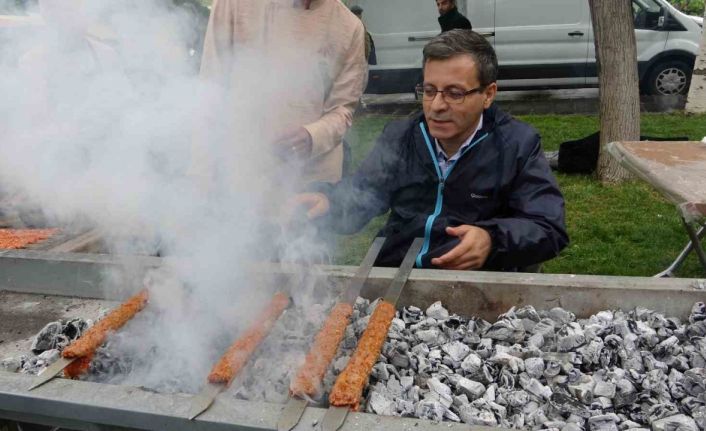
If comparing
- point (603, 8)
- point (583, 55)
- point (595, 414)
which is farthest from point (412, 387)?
point (583, 55)

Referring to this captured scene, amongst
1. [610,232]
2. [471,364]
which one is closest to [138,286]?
[471,364]

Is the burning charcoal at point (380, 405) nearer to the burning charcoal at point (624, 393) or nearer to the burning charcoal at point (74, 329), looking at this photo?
the burning charcoal at point (624, 393)

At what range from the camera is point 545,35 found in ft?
34.7

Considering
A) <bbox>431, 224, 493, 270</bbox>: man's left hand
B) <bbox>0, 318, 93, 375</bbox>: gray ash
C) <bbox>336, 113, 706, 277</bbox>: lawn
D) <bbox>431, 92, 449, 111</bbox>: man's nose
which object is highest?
→ <bbox>431, 92, 449, 111</bbox>: man's nose

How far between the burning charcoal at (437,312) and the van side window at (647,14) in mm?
9995

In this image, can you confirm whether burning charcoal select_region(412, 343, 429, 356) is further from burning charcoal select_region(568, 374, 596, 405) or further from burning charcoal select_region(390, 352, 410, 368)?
burning charcoal select_region(568, 374, 596, 405)

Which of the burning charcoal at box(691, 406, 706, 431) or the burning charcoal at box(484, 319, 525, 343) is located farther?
the burning charcoal at box(484, 319, 525, 343)

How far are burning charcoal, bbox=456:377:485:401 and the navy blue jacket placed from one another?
0.73m

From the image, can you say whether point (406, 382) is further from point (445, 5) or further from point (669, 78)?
point (669, 78)

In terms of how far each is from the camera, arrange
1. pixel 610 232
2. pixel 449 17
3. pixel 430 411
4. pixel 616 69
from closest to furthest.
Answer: pixel 430 411 → pixel 610 232 → pixel 616 69 → pixel 449 17

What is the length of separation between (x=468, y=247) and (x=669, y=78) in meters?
10.3

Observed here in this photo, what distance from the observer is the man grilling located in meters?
2.50

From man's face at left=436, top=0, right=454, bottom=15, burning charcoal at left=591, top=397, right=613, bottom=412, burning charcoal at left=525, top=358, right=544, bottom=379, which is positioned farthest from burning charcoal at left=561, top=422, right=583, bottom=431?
man's face at left=436, top=0, right=454, bottom=15

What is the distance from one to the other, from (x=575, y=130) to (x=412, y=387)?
26.0 ft
